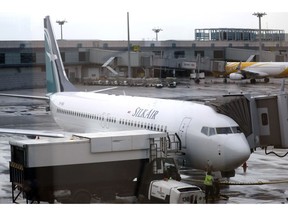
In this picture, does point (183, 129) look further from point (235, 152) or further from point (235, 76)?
point (235, 76)

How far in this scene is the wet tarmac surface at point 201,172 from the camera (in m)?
16.2

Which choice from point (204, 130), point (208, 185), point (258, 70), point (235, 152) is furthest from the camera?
point (258, 70)

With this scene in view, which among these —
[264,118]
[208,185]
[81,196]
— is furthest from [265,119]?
[81,196]

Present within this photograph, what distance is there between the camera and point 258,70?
3569cm

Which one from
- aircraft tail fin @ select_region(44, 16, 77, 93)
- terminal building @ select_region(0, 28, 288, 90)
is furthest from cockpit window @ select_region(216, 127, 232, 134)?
aircraft tail fin @ select_region(44, 16, 77, 93)

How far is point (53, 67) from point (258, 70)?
14202 mm

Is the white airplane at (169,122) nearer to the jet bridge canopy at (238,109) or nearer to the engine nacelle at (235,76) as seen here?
the jet bridge canopy at (238,109)

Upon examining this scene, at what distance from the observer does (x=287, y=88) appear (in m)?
35.4

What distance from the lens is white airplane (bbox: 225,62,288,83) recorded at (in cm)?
3385

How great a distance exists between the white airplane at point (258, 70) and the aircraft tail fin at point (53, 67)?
10836 mm

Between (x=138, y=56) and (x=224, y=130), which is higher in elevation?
(x=138, y=56)

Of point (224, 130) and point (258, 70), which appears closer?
point (224, 130)

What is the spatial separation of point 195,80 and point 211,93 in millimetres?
1278

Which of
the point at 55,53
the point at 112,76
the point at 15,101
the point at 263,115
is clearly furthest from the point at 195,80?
the point at 263,115
